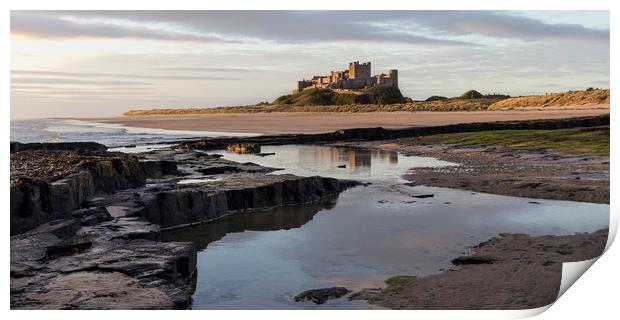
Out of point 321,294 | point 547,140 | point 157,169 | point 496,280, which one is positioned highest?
point 547,140

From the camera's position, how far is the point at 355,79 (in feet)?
422

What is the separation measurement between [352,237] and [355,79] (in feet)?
387

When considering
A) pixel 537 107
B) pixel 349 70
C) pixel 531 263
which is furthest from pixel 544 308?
pixel 349 70

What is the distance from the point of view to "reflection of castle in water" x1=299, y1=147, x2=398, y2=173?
26875mm

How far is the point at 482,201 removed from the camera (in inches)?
655

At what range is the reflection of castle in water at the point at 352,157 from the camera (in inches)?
1058

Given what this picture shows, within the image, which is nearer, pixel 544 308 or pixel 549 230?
pixel 544 308

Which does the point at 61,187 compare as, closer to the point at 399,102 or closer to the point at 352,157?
the point at 352,157

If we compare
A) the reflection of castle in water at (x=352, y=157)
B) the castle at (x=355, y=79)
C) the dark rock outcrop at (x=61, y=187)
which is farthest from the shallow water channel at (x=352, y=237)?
the castle at (x=355, y=79)

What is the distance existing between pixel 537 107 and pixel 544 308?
231ft

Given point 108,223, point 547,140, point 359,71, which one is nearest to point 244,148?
point 547,140

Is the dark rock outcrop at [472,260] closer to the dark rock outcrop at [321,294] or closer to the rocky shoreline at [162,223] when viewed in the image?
the rocky shoreline at [162,223]

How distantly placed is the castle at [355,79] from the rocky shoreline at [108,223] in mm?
106977

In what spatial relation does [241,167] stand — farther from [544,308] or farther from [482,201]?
[544,308]
